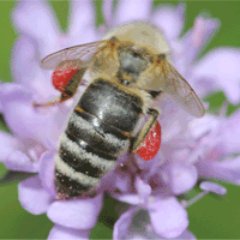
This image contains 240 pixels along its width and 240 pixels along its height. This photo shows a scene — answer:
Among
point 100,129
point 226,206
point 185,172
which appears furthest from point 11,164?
point 226,206

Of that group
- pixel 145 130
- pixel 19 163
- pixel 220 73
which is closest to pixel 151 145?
pixel 145 130

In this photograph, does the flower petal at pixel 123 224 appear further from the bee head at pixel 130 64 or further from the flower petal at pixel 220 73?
the flower petal at pixel 220 73

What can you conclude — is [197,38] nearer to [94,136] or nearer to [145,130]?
[145,130]

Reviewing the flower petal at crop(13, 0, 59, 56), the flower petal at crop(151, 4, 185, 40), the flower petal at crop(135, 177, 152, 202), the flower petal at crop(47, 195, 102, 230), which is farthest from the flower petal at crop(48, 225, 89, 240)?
the flower petal at crop(151, 4, 185, 40)

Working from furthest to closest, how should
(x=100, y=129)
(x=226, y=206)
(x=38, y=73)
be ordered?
(x=226, y=206)
(x=38, y=73)
(x=100, y=129)

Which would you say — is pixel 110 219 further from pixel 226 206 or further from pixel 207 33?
pixel 226 206

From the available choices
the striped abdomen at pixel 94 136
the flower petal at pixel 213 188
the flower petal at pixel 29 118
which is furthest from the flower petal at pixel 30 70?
the flower petal at pixel 213 188

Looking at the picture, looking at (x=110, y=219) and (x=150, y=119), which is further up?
(x=150, y=119)

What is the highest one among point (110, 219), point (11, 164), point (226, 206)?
point (11, 164)
